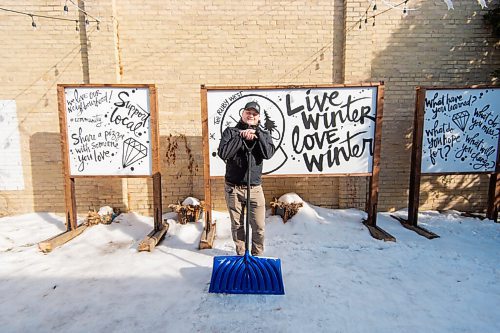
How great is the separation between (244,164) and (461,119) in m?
4.12

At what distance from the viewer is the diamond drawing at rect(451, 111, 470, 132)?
16.0 ft

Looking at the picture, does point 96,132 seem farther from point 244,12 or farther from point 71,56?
point 244,12

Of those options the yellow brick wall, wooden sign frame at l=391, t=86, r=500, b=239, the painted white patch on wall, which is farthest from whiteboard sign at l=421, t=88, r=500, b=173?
the painted white patch on wall

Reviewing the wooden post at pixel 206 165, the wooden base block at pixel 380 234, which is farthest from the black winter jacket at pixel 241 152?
the wooden base block at pixel 380 234

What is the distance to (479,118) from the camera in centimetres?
489

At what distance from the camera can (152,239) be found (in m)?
4.17

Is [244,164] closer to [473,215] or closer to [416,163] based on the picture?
[416,163]

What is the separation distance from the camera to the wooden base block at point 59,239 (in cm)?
400

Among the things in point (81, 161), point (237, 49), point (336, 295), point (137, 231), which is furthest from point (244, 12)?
point (336, 295)

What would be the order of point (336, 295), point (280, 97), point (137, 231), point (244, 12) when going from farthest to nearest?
point (244, 12)
point (137, 231)
point (280, 97)
point (336, 295)

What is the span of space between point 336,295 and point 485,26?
19.4 feet

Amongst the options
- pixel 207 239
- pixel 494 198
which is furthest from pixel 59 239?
pixel 494 198

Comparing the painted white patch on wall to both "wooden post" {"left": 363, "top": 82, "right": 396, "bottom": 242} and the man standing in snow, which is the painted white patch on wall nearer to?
the man standing in snow

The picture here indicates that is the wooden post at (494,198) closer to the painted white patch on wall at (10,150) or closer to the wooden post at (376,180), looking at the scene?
the wooden post at (376,180)
